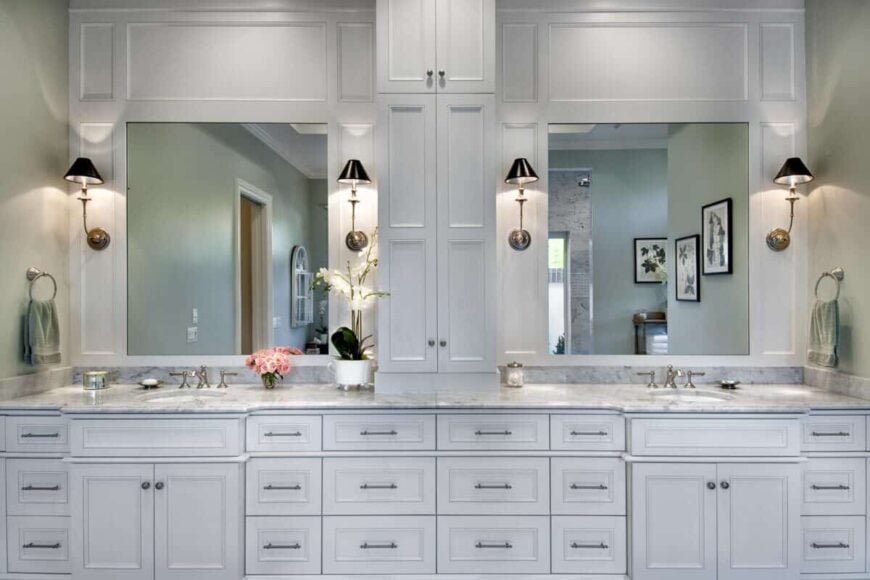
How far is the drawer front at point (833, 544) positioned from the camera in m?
2.37

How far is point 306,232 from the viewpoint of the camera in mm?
2922

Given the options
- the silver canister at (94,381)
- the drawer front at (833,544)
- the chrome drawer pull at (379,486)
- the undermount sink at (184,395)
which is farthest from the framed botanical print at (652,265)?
the silver canister at (94,381)

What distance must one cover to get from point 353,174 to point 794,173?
2292mm

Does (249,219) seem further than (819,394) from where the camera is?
Yes

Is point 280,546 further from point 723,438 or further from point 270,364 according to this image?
point 723,438

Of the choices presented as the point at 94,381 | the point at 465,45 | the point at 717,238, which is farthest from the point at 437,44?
the point at 94,381

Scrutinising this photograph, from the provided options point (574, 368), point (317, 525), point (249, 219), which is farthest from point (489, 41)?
point (317, 525)

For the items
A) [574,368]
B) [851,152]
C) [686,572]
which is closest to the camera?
[686,572]

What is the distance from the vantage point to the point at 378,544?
232 centimetres

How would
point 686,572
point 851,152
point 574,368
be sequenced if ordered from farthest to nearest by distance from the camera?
point 574,368, point 851,152, point 686,572

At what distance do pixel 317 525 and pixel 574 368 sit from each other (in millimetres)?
1529

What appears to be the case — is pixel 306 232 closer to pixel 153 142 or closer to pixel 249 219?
pixel 249 219

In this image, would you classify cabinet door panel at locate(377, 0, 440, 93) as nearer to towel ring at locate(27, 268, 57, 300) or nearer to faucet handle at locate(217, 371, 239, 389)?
faucet handle at locate(217, 371, 239, 389)

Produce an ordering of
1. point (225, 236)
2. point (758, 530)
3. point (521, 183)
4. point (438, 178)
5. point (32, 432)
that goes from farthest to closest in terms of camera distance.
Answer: point (225, 236) < point (521, 183) < point (438, 178) < point (32, 432) < point (758, 530)
